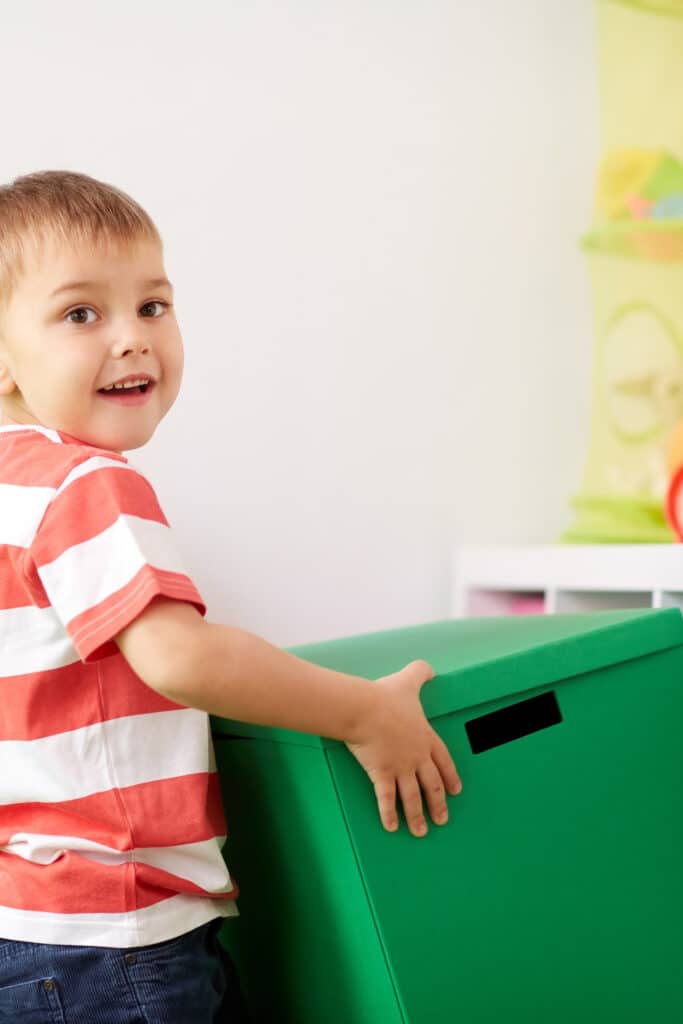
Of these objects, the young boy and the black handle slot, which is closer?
the young boy

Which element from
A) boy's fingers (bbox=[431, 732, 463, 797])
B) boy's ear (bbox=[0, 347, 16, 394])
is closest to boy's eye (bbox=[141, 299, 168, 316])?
boy's ear (bbox=[0, 347, 16, 394])

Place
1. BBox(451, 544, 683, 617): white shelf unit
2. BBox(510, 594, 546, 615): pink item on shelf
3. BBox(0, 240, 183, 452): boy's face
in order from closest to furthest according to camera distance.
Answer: BBox(0, 240, 183, 452): boy's face < BBox(451, 544, 683, 617): white shelf unit < BBox(510, 594, 546, 615): pink item on shelf

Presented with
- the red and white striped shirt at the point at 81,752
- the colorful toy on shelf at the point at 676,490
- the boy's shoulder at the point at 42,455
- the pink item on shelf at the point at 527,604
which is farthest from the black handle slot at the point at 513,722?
the pink item on shelf at the point at 527,604

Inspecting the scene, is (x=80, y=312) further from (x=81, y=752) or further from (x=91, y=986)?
(x=91, y=986)

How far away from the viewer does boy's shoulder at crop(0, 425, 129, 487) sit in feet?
2.28

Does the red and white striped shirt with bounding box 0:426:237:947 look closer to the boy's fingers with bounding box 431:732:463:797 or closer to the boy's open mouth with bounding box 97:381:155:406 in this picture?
the boy's open mouth with bounding box 97:381:155:406

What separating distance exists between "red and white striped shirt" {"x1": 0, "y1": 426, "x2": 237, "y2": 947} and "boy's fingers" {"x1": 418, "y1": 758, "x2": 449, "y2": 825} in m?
0.15

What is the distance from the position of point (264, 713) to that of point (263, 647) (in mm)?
39

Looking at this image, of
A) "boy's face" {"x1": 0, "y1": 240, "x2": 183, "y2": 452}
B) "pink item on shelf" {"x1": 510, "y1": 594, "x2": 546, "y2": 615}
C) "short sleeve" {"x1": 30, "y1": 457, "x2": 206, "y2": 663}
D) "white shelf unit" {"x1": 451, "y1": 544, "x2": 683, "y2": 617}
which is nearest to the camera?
"short sleeve" {"x1": 30, "y1": 457, "x2": 206, "y2": 663}

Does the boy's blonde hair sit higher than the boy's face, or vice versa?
the boy's blonde hair

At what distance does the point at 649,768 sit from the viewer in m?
0.86

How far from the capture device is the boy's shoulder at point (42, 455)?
0.70 meters

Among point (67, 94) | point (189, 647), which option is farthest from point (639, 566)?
point (67, 94)

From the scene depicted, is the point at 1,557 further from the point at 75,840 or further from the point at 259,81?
the point at 259,81
